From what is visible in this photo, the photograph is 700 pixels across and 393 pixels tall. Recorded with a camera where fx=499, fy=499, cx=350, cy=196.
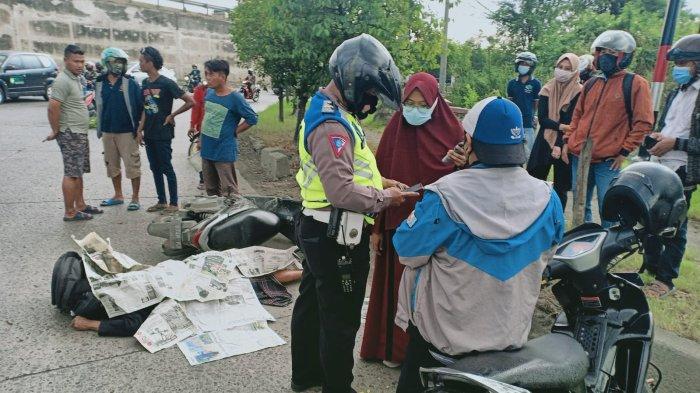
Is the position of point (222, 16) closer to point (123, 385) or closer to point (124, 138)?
point (124, 138)

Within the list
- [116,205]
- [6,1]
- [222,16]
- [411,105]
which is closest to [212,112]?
[116,205]

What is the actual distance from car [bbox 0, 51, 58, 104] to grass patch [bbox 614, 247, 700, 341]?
54.9 ft

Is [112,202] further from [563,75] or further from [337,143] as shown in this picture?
[563,75]

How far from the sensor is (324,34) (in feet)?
21.7

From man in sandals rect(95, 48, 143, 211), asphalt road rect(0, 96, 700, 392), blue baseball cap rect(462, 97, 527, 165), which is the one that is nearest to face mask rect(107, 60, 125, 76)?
man in sandals rect(95, 48, 143, 211)

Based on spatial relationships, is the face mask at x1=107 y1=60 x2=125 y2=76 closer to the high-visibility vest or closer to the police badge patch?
the high-visibility vest

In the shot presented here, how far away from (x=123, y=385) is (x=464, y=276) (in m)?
2.15

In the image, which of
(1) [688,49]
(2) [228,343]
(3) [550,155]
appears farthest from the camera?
(3) [550,155]

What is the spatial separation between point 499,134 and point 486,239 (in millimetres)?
380

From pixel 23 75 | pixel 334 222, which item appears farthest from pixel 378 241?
pixel 23 75

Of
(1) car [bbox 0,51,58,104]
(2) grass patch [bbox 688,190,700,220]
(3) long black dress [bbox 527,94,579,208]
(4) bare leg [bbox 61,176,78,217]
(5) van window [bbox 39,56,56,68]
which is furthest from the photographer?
(5) van window [bbox 39,56,56,68]

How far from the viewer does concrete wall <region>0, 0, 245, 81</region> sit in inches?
933

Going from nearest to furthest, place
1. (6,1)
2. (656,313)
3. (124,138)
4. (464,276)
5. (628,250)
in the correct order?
(464,276) < (628,250) < (656,313) < (124,138) < (6,1)

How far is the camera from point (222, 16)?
32.5 metres
